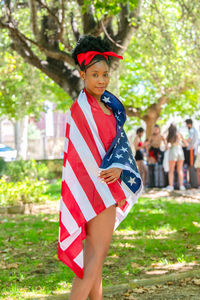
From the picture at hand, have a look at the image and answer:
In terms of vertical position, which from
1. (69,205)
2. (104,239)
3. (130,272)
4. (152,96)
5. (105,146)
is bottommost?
(130,272)

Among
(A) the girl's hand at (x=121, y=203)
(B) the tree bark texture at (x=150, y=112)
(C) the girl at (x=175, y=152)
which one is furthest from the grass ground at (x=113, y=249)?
(B) the tree bark texture at (x=150, y=112)

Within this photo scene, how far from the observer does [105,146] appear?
303cm

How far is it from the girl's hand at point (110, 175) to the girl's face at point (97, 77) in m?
0.58

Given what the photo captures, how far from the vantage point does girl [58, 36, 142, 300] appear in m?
2.92

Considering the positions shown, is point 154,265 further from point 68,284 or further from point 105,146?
point 105,146

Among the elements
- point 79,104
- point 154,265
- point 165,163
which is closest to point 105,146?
point 79,104

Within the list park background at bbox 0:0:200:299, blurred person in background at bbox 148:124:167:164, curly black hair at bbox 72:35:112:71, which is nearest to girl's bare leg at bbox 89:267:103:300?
park background at bbox 0:0:200:299

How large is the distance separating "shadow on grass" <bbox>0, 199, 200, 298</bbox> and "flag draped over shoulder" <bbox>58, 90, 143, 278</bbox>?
1443mm

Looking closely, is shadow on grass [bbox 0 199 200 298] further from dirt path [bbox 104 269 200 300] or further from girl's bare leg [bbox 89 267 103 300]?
girl's bare leg [bbox 89 267 103 300]

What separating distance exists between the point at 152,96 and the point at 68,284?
606 inches

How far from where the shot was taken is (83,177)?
2961 mm

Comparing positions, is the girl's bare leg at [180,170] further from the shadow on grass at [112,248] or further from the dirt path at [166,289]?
the dirt path at [166,289]

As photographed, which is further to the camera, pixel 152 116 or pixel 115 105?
pixel 152 116

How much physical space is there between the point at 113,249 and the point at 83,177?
127 inches
